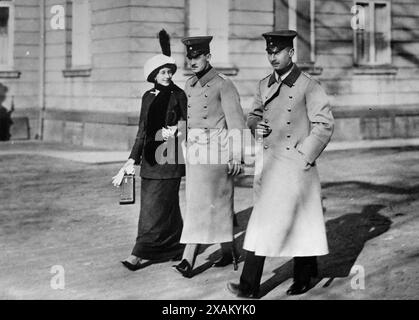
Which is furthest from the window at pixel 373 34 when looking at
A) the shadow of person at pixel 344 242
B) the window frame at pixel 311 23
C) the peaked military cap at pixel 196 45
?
the peaked military cap at pixel 196 45

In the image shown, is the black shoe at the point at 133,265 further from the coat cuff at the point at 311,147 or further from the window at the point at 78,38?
the window at the point at 78,38

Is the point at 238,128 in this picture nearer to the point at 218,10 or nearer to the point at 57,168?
the point at 57,168

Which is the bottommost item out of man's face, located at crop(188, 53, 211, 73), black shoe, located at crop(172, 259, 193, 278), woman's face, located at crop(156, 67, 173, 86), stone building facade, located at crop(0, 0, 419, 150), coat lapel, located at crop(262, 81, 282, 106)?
black shoe, located at crop(172, 259, 193, 278)

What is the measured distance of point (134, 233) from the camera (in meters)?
8.41

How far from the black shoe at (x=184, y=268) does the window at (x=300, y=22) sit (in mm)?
12252

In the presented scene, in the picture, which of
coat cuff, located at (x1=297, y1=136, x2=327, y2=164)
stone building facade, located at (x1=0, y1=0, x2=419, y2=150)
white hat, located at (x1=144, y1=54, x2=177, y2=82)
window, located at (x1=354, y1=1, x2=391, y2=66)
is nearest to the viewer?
coat cuff, located at (x1=297, y1=136, x2=327, y2=164)

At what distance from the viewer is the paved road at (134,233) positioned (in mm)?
6074

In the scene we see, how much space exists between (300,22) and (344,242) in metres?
11.4

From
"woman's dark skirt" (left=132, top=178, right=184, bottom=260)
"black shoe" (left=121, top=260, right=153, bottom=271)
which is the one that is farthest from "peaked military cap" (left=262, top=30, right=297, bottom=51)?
"black shoe" (left=121, top=260, right=153, bottom=271)

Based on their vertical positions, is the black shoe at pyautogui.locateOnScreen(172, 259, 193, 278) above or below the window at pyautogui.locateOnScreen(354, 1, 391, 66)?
below

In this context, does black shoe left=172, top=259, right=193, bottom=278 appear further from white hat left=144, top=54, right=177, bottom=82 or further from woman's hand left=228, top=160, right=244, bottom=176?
white hat left=144, top=54, right=177, bottom=82

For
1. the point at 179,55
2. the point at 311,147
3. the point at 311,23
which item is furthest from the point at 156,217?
the point at 311,23

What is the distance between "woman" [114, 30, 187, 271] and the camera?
6.75 meters

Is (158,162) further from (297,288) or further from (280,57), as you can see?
(297,288)
